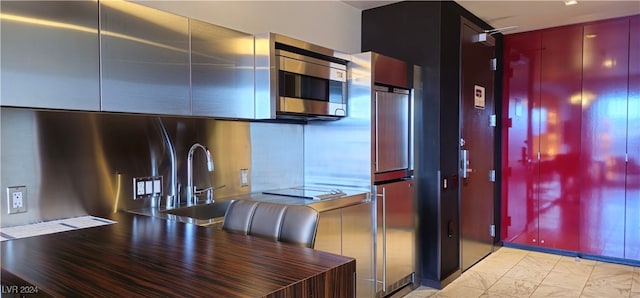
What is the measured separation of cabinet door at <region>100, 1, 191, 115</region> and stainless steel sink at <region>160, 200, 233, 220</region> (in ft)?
1.88

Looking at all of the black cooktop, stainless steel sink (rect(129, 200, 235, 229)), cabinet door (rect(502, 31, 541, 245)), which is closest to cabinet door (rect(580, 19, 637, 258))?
cabinet door (rect(502, 31, 541, 245))

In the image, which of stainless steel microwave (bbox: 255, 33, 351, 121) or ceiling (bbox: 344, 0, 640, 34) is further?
ceiling (bbox: 344, 0, 640, 34)

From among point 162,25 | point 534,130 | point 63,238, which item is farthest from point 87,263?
point 534,130

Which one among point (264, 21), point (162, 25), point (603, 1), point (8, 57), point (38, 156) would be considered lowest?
point (38, 156)

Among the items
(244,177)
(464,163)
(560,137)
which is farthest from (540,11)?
(244,177)

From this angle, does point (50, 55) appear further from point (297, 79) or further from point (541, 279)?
point (541, 279)

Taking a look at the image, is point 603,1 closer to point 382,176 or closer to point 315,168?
point 382,176

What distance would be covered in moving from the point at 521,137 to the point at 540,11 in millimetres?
1423

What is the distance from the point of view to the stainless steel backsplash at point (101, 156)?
6.09 ft

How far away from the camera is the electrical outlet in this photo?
1.81 m

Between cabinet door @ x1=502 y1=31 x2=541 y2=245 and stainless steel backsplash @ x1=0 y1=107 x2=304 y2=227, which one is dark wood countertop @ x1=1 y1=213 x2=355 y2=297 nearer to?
stainless steel backsplash @ x1=0 y1=107 x2=304 y2=227

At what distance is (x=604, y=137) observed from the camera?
13.8 ft

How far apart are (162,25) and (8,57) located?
68 cm

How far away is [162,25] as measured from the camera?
201 centimetres
